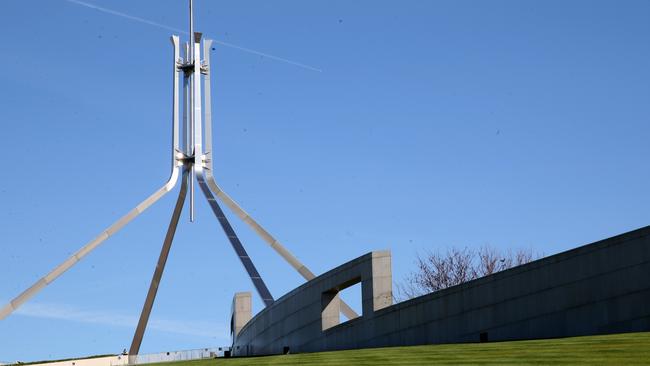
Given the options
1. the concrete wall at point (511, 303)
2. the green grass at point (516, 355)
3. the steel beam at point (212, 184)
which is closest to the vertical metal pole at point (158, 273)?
the steel beam at point (212, 184)

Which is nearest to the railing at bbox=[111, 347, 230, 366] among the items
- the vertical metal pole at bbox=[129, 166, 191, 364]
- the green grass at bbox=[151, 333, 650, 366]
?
the vertical metal pole at bbox=[129, 166, 191, 364]

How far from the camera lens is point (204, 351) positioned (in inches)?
1747

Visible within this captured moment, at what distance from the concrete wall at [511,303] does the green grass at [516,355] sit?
2980 mm

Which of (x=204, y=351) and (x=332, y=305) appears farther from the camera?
(x=204, y=351)

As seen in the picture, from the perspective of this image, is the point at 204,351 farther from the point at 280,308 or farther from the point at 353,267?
the point at 353,267

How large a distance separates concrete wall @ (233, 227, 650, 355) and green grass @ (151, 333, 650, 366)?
2980mm

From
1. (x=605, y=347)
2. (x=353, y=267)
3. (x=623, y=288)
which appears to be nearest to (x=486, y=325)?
(x=623, y=288)

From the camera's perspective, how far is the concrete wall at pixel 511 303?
79.0 feet

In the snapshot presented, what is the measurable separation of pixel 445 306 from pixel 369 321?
132 inches

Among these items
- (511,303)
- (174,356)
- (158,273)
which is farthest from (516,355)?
(158,273)

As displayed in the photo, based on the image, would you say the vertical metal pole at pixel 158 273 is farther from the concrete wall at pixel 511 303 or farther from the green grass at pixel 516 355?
the green grass at pixel 516 355

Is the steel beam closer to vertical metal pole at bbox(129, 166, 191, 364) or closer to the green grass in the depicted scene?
vertical metal pole at bbox(129, 166, 191, 364)

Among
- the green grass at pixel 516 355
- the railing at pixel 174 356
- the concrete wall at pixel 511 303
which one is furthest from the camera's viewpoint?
the railing at pixel 174 356

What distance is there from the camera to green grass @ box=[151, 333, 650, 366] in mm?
17641
